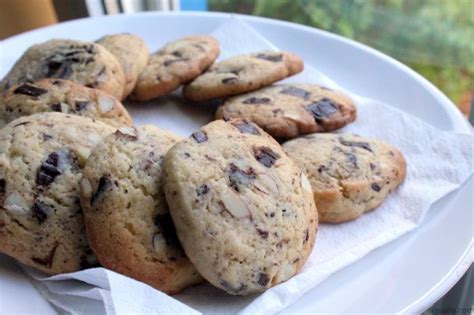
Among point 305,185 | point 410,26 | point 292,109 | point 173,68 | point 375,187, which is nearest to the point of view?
point 305,185

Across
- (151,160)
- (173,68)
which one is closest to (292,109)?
(173,68)

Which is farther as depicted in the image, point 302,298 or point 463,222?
point 463,222

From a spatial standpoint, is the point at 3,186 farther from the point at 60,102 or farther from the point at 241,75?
the point at 241,75

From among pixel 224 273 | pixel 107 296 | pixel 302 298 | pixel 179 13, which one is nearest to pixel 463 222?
pixel 302 298

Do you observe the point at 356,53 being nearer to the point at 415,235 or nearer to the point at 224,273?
the point at 415,235

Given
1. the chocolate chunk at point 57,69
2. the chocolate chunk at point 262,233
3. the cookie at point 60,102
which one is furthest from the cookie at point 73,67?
the chocolate chunk at point 262,233
